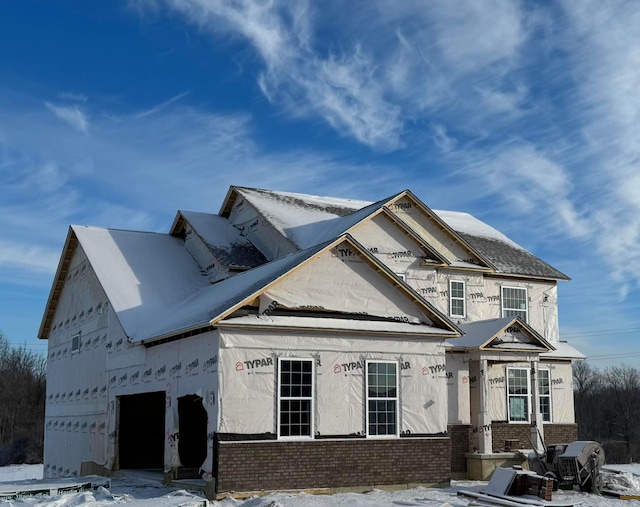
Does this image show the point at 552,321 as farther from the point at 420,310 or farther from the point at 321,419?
the point at 321,419

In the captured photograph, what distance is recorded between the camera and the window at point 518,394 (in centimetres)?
2619

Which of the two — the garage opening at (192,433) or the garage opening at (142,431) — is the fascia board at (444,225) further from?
the garage opening at (142,431)

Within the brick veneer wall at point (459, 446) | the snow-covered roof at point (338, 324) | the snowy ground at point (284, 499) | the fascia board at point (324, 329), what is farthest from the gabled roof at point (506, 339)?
the snowy ground at point (284, 499)

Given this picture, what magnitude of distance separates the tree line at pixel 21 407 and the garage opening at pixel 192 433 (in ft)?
127

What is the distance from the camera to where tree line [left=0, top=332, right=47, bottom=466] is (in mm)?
60875

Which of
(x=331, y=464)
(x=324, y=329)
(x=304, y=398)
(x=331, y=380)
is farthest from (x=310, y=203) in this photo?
(x=331, y=464)

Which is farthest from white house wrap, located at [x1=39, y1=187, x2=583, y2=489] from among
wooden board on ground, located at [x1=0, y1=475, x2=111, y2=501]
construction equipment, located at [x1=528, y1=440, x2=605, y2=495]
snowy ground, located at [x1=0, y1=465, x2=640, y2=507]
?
construction equipment, located at [x1=528, y1=440, x2=605, y2=495]

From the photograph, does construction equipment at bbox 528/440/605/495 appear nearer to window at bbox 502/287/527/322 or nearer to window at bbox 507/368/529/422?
window at bbox 507/368/529/422

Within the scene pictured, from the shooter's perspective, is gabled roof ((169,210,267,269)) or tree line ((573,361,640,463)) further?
tree line ((573,361,640,463))

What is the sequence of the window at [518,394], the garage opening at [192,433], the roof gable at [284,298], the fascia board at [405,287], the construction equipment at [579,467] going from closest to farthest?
1. the roof gable at [284,298]
2. the construction equipment at [579,467]
3. the fascia board at [405,287]
4. the garage opening at [192,433]
5. the window at [518,394]

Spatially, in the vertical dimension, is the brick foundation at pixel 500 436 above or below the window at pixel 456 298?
below

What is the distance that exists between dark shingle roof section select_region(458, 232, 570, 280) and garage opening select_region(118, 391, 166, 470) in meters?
12.8

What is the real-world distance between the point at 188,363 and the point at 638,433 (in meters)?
60.8

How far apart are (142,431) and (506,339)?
12.1 meters
